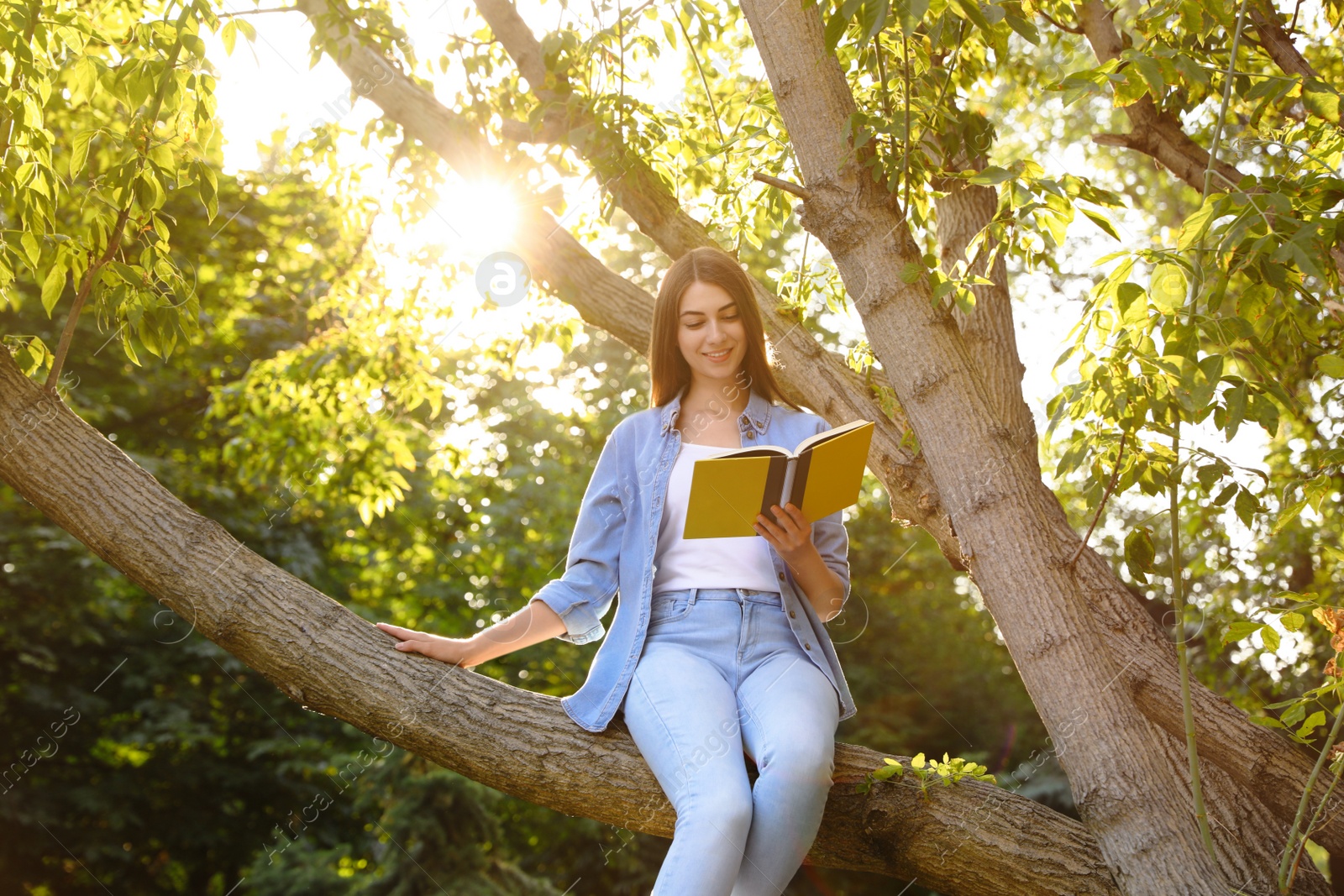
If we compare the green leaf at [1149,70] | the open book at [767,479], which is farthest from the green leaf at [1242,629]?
the green leaf at [1149,70]

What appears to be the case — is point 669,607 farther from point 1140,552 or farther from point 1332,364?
point 1332,364

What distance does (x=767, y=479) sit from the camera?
6.37ft

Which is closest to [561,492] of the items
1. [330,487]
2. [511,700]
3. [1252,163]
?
[330,487]

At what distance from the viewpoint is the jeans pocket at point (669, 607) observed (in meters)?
2.16

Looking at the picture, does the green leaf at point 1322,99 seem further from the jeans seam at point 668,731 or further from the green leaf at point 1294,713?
the jeans seam at point 668,731

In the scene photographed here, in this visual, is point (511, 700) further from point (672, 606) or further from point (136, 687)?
point (136, 687)

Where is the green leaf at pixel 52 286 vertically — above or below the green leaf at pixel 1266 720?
above

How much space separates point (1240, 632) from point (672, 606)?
107 cm

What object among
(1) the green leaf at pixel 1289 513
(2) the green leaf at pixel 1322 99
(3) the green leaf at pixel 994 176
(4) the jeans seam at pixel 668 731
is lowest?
(4) the jeans seam at pixel 668 731

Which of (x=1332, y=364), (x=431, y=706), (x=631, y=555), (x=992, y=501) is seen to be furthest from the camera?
(x=631, y=555)

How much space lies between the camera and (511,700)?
2.21 metres

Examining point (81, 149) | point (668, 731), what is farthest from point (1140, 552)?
point (81, 149)

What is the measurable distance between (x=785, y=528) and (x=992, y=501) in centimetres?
42

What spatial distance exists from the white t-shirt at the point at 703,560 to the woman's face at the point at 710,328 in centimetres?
32
